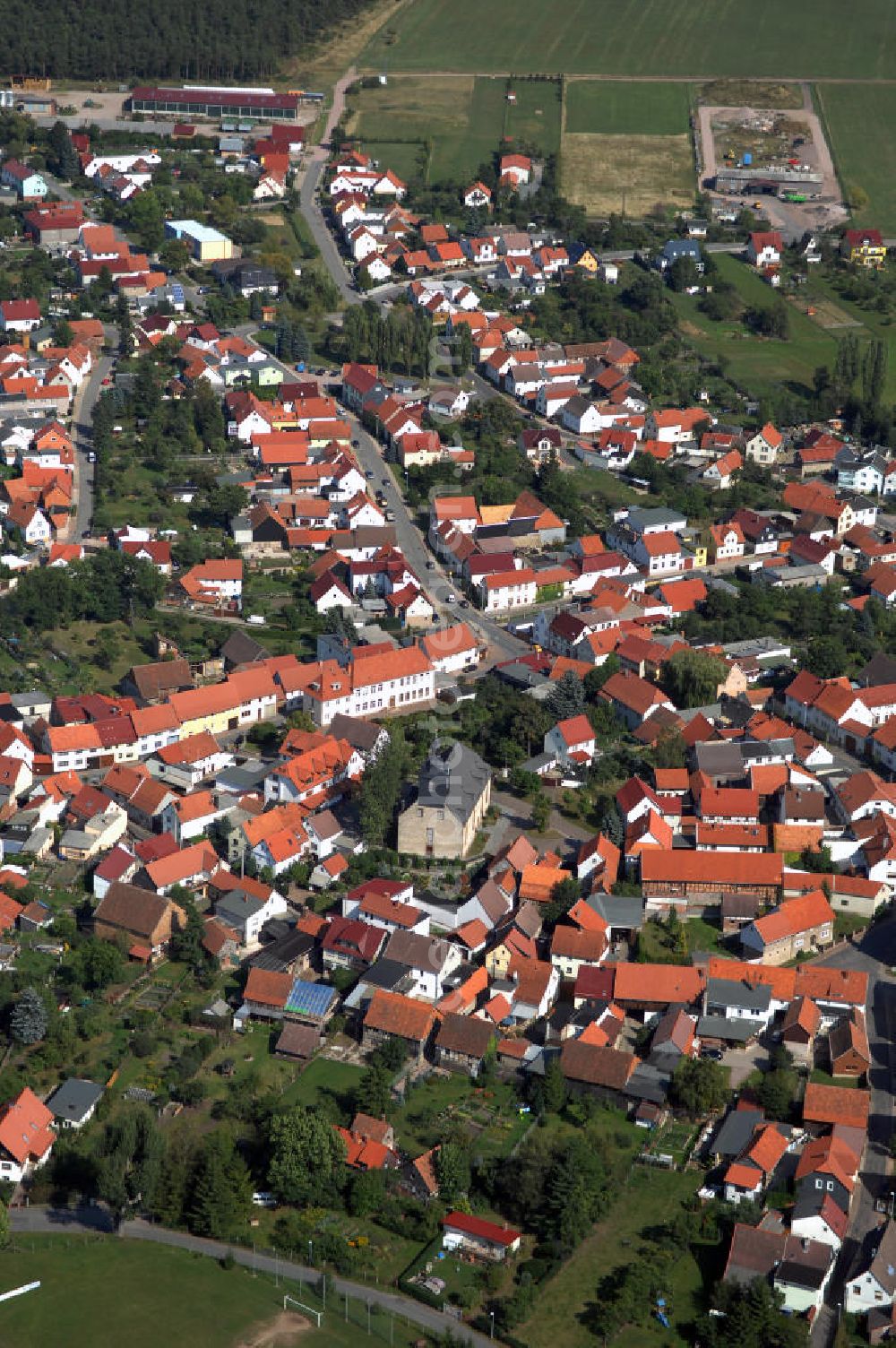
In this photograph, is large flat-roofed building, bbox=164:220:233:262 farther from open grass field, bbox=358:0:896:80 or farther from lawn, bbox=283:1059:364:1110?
lawn, bbox=283:1059:364:1110

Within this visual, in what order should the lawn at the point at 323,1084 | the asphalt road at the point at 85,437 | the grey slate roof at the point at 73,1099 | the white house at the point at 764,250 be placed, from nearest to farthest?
the grey slate roof at the point at 73,1099
the lawn at the point at 323,1084
the asphalt road at the point at 85,437
the white house at the point at 764,250

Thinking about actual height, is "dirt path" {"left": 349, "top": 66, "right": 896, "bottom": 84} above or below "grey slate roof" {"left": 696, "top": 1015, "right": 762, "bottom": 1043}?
above

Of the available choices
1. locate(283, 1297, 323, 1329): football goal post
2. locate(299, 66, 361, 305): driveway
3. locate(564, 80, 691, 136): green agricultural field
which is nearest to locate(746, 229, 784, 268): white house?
locate(564, 80, 691, 136): green agricultural field

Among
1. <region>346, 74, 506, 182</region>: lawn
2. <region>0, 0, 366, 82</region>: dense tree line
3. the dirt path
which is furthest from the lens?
the dirt path

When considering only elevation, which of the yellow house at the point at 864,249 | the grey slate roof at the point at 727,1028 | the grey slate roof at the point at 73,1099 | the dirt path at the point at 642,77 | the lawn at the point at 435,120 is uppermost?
the dirt path at the point at 642,77

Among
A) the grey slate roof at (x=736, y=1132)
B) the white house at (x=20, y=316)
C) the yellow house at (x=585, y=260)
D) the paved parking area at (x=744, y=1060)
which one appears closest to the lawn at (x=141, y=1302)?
the grey slate roof at (x=736, y=1132)

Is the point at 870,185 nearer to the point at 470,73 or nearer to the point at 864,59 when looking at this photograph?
the point at 864,59

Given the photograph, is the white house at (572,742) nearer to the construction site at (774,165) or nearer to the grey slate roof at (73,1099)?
the grey slate roof at (73,1099)
